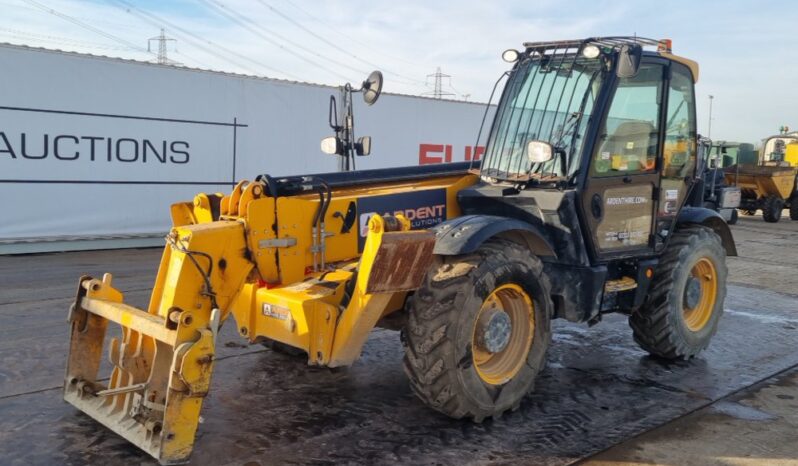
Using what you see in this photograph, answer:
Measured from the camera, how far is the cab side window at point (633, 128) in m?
5.39

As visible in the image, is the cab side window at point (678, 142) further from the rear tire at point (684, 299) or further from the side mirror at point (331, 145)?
the side mirror at point (331, 145)

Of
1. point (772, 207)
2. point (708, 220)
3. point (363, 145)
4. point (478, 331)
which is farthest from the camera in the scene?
point (772, 207)

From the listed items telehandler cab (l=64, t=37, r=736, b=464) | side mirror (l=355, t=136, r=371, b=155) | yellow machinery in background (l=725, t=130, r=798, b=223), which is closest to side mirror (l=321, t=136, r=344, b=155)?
telehandler cab (l=64, t=37, r=736, b=464)

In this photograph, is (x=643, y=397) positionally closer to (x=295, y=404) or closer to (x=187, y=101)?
(x=295, y=404)

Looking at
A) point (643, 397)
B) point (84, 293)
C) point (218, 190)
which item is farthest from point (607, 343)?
point (218, 190)

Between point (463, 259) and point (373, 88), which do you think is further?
point (373, 88)

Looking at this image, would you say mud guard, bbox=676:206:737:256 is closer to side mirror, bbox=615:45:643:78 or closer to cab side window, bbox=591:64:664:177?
cab side window, bbox=591:64:664:177

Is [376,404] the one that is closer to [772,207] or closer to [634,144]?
[634,144]

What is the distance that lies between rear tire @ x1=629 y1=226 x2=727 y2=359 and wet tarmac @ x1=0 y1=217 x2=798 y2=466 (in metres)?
0.21

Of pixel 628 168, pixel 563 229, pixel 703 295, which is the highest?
pixel 628 168

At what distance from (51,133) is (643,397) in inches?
368

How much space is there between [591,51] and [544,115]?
62 cm

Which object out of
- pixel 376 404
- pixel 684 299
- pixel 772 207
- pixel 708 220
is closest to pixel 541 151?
pixel 376 404

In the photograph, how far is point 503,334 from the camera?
4.61 m
